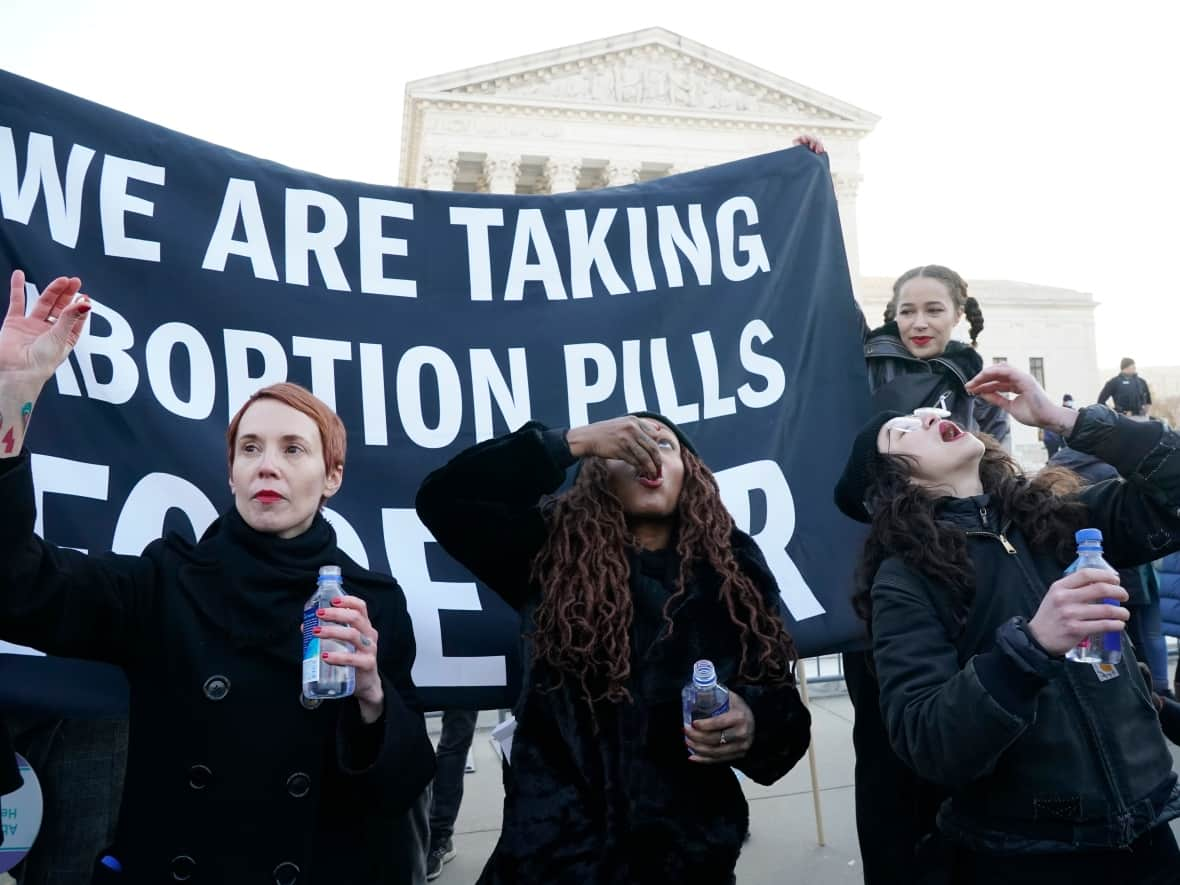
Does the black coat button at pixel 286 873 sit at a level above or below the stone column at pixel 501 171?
below

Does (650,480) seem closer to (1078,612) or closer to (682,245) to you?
(1078,612)

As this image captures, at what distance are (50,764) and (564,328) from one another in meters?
1.91

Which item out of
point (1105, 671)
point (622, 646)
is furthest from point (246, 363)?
point (1105, 671)

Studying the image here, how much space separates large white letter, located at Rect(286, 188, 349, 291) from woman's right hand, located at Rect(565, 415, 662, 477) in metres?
1.17

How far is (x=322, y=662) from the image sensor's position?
5.19 ft

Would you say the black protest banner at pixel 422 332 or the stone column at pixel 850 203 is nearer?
the black protest banner at pixel 422 332

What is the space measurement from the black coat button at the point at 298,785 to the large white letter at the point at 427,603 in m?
0.78

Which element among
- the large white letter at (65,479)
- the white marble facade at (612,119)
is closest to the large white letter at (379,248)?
the large white letter at (65,479)

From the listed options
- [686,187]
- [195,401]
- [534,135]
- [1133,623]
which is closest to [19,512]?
[195,401]

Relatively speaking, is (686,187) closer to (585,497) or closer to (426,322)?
(426,322)

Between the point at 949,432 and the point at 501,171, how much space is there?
3600 centimetres

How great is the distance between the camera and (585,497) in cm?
219

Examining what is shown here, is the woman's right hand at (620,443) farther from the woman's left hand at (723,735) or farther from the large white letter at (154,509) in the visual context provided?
the large white letter at (154,509)

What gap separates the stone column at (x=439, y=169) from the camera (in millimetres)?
35375
